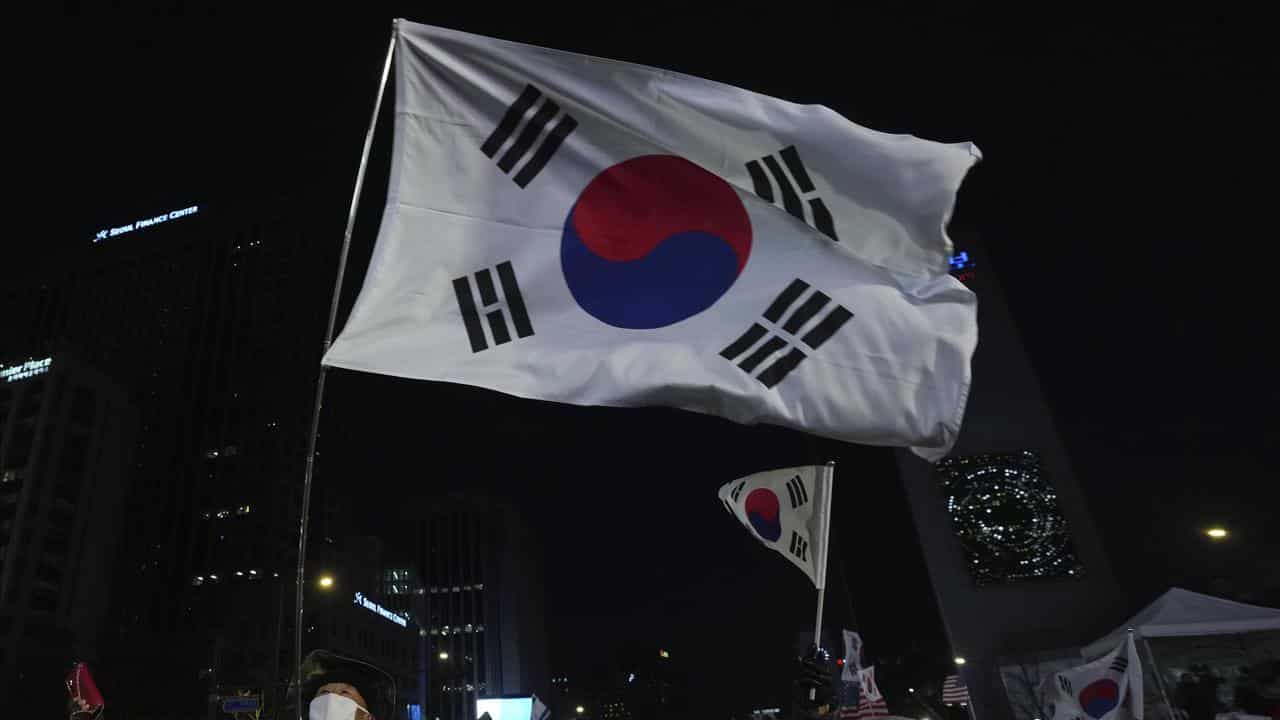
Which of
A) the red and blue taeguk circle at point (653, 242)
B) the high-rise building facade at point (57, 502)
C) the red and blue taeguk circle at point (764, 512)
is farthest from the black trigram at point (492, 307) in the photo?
the high-rise building facade at point (57, 502)

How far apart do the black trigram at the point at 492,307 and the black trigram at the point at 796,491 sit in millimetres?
5022

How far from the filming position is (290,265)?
3511 inches

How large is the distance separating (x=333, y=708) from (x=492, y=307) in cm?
179

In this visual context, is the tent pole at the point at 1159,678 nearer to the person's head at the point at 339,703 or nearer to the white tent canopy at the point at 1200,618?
the white tent canopy at the point at 1200,618

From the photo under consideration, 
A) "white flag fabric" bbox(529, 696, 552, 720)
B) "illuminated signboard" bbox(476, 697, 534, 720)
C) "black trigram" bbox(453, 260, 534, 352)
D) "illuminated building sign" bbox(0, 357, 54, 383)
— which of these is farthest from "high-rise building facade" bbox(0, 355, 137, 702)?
"black trigram" bbox(453, 260, 534, 352)

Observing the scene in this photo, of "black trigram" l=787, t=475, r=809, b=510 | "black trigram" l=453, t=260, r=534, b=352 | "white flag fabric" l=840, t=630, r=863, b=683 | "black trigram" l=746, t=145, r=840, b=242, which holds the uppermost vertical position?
"black trigram" l=746, t=145, r=840, b=242

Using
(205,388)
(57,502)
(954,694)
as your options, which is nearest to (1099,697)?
(954,694)

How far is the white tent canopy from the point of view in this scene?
17.8m

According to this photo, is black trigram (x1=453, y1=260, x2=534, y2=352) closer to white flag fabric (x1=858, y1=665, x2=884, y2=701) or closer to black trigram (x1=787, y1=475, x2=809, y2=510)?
black trigram (x1=787, y1=475, x2=809, y2=510)

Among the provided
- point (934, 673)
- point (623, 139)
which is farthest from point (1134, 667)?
point (934, 673)

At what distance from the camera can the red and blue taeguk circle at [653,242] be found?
4.32 m

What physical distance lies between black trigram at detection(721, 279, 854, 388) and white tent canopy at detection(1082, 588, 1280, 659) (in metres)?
16.8

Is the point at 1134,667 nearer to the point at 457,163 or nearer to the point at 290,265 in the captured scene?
the point at 457,163

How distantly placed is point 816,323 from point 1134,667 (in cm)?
761
